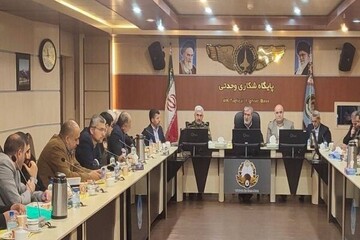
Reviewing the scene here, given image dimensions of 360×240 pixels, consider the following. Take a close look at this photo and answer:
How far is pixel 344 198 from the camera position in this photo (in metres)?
6.61

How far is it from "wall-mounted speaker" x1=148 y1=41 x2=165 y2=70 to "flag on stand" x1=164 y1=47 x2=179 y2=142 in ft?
0.62

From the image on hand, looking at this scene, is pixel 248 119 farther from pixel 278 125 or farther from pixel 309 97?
pixel 309 97

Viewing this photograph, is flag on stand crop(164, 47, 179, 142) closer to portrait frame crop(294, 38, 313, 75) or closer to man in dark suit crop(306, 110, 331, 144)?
portrait frame crop(294, 38, 313, 75)

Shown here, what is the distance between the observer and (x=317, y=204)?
9.16 metres

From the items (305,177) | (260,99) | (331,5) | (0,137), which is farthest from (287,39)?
(0,137)

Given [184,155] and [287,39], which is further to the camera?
[287,39]

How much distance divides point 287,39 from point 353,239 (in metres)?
6.66

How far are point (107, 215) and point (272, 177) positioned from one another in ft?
15.9

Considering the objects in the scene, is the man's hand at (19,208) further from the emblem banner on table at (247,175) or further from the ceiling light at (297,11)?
the ceiling light at (297,11)

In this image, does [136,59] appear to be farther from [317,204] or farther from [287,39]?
[317,204]

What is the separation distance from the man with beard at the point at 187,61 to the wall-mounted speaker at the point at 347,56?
297 centimetres

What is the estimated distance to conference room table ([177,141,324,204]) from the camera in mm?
9234

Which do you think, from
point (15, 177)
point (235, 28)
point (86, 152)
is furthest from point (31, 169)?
point (235, 28)


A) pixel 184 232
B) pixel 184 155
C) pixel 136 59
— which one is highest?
pixel 136 59
